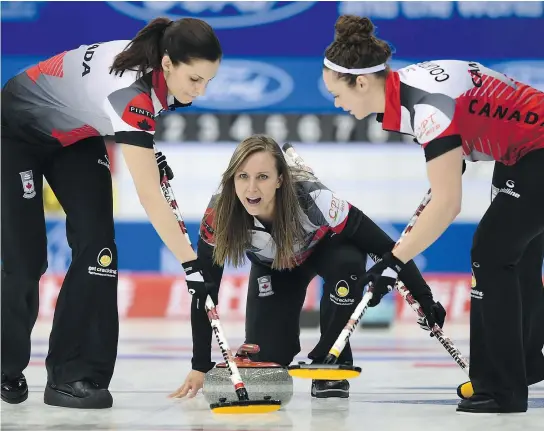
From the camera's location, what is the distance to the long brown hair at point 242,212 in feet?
14.3

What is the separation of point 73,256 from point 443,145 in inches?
→ 60.2

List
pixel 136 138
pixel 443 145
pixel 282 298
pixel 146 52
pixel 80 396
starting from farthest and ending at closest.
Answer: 1. pixel 282 298
2. pixel 80 396
3. pixel 146 52
4. pixel 136 138
5. pixel 443 145

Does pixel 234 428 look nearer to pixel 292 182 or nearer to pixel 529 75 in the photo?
pixel 292 182

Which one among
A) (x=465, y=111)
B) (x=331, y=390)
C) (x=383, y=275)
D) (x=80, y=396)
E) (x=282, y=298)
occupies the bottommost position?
(x=331, y=390)

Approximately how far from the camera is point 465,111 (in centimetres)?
379

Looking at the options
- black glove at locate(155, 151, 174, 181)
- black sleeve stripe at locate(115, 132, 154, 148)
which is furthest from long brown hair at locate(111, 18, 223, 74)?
black glove at locate(155, 151, 174, 181)

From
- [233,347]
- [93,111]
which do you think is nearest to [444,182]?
[93,111]

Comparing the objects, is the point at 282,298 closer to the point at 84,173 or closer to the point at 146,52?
the point at 84,173

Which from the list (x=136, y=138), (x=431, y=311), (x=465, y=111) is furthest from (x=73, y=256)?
(x=465, y=111)

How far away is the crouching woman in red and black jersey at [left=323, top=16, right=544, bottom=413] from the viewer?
3797mm

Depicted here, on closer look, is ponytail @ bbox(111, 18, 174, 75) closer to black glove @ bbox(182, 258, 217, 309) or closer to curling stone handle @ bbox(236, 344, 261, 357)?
black glove @ bbox(182, 258, 217, 309)

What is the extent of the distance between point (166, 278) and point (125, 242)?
0.46 metres

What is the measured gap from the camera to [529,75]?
8.73 m

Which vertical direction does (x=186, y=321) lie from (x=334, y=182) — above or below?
below
